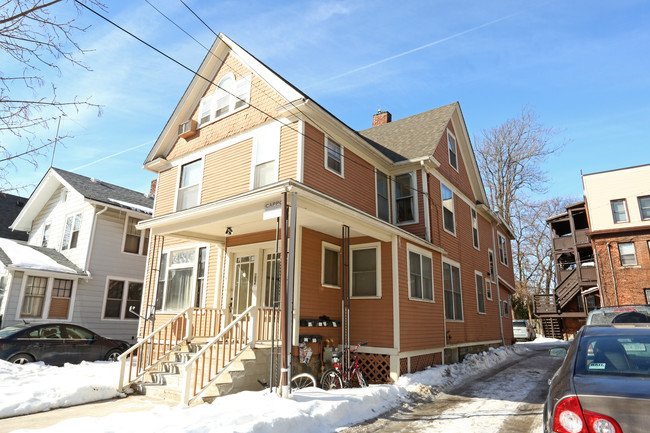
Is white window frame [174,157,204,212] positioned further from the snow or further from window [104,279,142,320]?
window [104,279,142,320]

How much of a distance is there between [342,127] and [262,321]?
558 cm

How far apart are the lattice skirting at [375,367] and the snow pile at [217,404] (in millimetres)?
532

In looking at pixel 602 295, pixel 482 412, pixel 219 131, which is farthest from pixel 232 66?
pixel 602 295

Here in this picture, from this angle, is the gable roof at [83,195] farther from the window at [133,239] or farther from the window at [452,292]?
the window at [452,292]

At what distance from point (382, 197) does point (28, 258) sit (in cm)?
1452

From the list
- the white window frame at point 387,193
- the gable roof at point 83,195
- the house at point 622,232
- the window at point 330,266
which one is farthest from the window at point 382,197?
the house at point 622,232

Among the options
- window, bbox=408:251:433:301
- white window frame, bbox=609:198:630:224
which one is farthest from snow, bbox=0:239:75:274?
white window frame, bbox=609:198:630:224

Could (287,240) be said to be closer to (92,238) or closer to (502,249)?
(92,238)

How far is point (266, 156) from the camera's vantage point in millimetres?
10852

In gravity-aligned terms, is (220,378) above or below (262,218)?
below

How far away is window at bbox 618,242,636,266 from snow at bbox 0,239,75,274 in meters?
31.1

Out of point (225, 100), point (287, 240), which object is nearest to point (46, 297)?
point (225, 100)

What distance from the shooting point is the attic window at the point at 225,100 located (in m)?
12.0

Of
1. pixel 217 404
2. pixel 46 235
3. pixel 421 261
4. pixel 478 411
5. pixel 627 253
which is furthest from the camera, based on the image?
pixel 627 253
